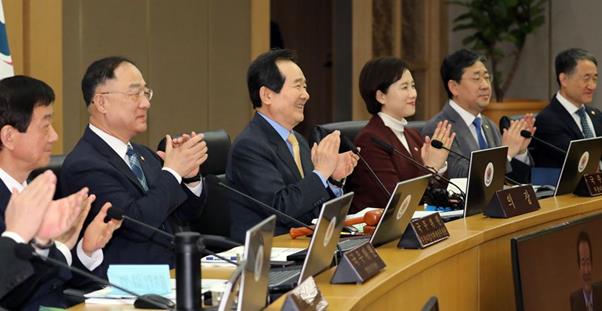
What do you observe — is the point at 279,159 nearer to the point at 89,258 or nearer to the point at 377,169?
the point at 377,169

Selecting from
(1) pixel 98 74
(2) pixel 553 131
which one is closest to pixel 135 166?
(1) pixel 98 74

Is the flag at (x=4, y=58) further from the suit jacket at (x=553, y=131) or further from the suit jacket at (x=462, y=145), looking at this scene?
the suit jacket at (x=553, y=131)

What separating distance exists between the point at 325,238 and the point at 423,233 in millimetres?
555

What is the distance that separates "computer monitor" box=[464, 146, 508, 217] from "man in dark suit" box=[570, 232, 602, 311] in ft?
2.38

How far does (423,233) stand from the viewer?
9.71 feet

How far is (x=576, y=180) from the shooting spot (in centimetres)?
407

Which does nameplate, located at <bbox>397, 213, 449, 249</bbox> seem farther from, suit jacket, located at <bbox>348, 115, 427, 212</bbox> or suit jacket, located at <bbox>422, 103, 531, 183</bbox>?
suit jacket, located at <bbox>422, 103, 531, 183</bbox>

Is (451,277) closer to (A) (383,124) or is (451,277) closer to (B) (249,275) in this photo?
(B) (249,275)

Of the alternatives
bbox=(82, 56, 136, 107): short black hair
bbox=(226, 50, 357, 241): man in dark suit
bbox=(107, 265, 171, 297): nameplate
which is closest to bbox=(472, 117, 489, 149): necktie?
bbox=(226, 50, 357, 241): man in dark suit

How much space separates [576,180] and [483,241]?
107cm

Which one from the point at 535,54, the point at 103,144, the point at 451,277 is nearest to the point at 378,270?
the point at 451,277

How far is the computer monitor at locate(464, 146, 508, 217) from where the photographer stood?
347 cm

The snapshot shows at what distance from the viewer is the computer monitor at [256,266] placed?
191 cm

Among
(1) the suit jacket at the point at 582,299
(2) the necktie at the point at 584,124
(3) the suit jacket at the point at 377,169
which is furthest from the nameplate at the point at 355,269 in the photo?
(2) the necktie at the point at 584,124
